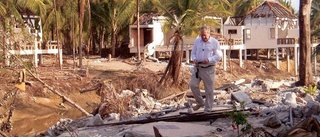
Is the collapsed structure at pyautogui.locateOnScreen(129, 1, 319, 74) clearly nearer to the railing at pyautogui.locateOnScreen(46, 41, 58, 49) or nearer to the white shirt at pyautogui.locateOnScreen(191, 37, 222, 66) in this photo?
the railing at pyautogui.locateOnScreen(46, 41, 58, 49)

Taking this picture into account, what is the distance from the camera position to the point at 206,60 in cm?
941

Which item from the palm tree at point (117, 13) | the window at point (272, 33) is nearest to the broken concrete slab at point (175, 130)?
the palm tree at point (117, 13)

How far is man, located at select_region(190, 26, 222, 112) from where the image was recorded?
948cm

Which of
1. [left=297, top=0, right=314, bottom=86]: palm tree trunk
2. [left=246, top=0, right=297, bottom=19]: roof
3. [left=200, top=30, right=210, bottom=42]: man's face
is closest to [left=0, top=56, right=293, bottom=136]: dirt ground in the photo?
[left=297, top=0, right=314, bottom=86]: palm tree trunk

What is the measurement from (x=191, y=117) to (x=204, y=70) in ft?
3.08

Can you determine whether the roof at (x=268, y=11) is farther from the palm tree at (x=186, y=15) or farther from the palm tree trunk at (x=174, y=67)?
the palm tree trunk at (x=174, y=67)

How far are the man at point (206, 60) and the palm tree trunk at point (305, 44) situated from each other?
695 centimetres

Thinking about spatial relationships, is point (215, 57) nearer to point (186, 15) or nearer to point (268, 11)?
point (186, 15)

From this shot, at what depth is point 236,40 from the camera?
41312mm

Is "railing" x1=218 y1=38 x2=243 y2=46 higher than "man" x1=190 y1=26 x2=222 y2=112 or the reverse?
higher

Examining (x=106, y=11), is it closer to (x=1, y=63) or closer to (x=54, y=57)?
(x=54, y=57)

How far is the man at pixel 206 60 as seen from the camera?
9.48 meters

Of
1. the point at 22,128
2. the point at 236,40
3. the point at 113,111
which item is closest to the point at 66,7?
the point at 236,40

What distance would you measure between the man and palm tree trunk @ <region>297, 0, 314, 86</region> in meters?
6.95
